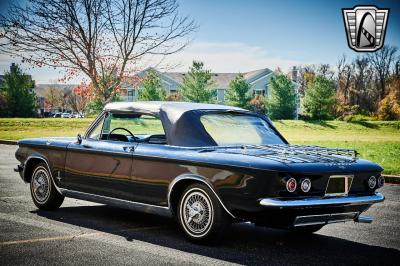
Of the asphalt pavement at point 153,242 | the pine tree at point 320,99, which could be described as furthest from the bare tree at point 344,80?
the asphalt pavement at point 153,242

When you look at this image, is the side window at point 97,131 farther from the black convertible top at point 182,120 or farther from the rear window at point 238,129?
the rear window at point 238,129

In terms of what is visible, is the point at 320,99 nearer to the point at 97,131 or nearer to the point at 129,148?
the point at 97,131

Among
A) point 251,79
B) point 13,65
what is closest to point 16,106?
point 13,65

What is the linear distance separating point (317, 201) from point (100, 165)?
9.51 feet

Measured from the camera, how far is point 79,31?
2480cm

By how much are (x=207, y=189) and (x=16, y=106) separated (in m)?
62.0

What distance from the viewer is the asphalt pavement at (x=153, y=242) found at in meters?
Result: 5.22

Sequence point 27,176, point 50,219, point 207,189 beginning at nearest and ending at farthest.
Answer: point 207,189 → point 50,219 → point 27,176

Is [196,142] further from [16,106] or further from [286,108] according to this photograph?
[16,106]

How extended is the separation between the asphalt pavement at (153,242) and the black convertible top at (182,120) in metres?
1.12

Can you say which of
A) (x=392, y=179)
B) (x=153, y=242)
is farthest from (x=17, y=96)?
(x=153, y=242)

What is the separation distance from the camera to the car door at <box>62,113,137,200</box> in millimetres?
6605

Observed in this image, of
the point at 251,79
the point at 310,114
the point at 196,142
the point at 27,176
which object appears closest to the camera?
the point at 196,142

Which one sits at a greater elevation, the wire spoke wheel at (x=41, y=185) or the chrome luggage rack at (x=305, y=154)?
the chrome luggage rack at (x=305, y=154)
